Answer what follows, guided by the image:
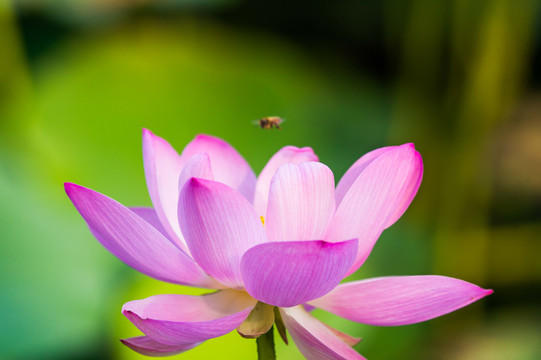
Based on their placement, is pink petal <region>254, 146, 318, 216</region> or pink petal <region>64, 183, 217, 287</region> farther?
pink petal <region>254, 146, 318, 216</region>

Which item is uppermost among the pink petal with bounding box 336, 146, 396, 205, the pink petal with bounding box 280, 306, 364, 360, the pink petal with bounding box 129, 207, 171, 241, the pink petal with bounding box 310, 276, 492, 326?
the pink petal with bounding box 336, 146, 396, 205

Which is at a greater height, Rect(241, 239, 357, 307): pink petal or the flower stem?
Rect(241, 239, 357, 307): pink petal

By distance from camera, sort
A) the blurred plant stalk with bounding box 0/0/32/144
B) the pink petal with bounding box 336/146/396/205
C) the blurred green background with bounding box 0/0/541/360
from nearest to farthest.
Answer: the pink petal with bounding box 336/146/396/205 < the blurred green background with bounding box 0/0/541/360 < the blurred plant stalk with bounding box 0/0/32/144

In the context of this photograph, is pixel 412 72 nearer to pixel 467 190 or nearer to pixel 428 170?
pixel 428 170

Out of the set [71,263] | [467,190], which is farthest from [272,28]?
[71,263]

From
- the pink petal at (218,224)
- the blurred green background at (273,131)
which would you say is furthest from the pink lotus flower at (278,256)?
the blurred green background at (273,131)

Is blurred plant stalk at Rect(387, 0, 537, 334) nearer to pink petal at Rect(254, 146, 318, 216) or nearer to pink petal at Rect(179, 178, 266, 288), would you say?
pink petal at Rect(254, 146, 318, 216)

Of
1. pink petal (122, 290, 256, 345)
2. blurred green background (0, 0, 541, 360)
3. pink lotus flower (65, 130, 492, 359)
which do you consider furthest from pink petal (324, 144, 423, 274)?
blurred green background (0, 0, 541, 360)
